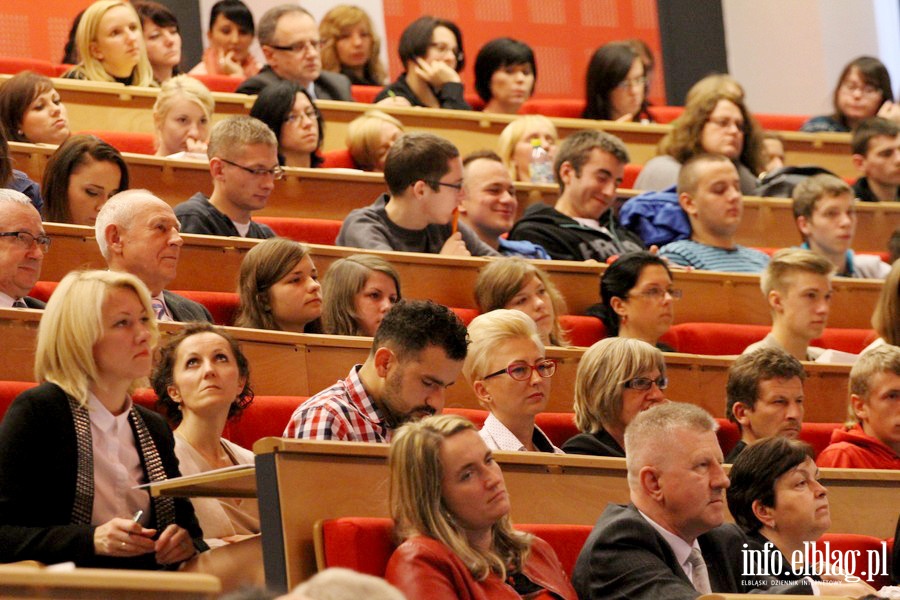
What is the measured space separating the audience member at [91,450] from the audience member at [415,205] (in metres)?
1.13

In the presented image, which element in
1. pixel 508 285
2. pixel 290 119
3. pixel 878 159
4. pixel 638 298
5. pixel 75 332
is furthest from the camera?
pixel 878 159

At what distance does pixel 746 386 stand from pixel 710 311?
69 cm

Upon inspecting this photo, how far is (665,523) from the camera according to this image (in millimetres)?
1760

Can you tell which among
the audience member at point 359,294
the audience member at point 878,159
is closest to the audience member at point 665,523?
the audience member at point 359,294

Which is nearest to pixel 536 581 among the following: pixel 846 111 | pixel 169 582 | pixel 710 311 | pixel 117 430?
pixel 117 430

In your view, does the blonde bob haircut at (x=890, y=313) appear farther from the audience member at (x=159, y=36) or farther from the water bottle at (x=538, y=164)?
the audience member at (x=159, y=36)

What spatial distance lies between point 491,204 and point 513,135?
54 cm

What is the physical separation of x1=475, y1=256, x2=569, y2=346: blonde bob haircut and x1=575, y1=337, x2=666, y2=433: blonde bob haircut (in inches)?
15.7

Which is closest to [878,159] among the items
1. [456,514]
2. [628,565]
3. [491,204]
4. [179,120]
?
[491,204]

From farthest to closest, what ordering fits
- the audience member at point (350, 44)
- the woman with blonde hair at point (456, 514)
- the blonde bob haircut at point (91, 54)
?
the audience member at point (350, 44) < the blonde bob haircut at point (91, 54) < the woman with blonde hair at point (456, 514)

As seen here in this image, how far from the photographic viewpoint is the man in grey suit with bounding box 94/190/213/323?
2248 millimetres

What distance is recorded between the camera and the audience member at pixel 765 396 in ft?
7.52

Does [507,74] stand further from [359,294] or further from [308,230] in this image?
[359,294]

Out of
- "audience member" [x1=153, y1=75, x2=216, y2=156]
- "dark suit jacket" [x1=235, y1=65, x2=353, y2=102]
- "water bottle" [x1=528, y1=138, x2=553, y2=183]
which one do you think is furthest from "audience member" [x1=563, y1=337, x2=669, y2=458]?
"dark suit jacket" [x1=235, y1=65, x2=353, y2=102]
